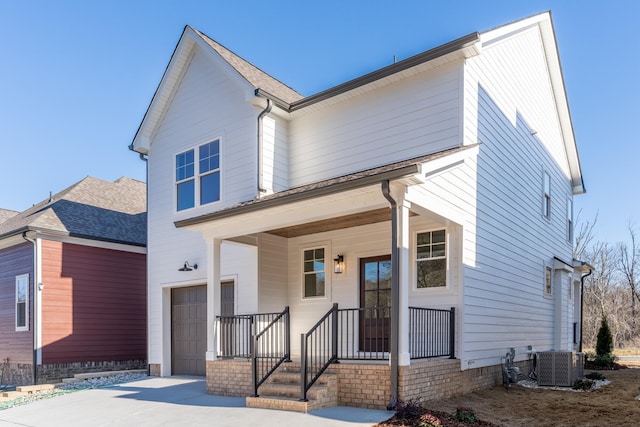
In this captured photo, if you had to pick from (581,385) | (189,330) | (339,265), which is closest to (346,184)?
(339,265)

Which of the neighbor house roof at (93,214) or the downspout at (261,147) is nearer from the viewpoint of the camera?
the downspout at (261,147)

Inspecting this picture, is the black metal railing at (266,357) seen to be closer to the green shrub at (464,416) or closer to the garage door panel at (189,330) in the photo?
the garage door panel at (189,330)

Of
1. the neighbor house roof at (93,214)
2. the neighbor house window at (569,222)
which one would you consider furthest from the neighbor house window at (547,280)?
the neighbor house roof at (93,214)

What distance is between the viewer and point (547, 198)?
13812mm

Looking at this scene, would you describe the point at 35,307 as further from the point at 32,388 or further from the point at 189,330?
the point at 189,330

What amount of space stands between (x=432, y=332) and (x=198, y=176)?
21.9 feet

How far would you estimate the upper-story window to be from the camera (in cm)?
1155

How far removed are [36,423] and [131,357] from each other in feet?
23.7

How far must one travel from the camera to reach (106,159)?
3120 cm

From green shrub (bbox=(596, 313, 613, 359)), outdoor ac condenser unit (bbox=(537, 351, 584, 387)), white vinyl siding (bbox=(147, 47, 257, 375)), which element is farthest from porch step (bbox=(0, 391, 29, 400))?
green shrub (bbox=(596, 313, 613, 359))

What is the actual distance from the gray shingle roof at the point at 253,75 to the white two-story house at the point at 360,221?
3.2 inches

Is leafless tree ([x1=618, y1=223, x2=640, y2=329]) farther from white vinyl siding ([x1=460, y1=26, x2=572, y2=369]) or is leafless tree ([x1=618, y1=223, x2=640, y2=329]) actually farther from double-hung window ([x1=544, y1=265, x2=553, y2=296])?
white vinyl siding ([x1=460, y1=26, x2=572, y2=369])

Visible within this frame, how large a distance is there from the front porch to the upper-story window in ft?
10.6

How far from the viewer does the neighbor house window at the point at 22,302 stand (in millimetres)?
13242
